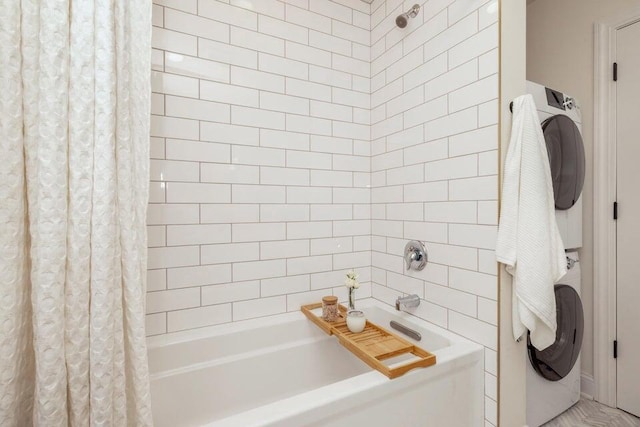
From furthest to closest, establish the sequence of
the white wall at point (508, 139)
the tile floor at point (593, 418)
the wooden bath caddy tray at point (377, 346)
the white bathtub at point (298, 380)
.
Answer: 1. the tile floor at point (593, 418)
2. the white wall at point (508, 139)
3. the wooden bath caddy tray at point (377, 346)
4. the white bathtub at point (298, 380)

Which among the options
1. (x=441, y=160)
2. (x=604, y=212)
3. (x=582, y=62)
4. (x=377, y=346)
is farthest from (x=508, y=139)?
(x=582, y=62)

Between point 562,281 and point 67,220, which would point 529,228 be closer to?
point 562,281

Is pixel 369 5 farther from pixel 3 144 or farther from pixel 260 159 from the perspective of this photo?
pixel 3 144

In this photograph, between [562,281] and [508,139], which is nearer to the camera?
[508,139]

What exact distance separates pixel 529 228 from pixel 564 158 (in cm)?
78

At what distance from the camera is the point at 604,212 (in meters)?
1.86

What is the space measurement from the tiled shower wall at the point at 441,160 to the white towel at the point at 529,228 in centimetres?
7

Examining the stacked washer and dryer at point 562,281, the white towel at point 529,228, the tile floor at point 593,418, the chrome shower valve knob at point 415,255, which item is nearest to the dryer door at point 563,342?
the stacked washer and dryer at point 562,281

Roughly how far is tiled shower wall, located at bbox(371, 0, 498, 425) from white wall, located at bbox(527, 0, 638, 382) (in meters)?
1.19

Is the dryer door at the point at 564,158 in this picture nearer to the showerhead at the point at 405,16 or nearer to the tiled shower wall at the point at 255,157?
the showerhead at the point at 405,16

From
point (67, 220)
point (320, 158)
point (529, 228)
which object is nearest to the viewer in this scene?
point (67, 220)

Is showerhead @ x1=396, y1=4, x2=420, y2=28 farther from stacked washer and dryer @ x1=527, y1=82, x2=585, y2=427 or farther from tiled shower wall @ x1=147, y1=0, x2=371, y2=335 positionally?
stacked washer and dryer @ x1=527, y1=82, x2=585, y2=427

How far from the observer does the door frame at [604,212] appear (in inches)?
71.9

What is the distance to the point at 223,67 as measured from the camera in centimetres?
157
